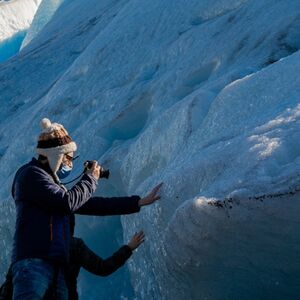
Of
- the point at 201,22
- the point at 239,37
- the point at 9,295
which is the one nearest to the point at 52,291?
the point at 9,295

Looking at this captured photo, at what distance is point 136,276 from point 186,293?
2.16 feet

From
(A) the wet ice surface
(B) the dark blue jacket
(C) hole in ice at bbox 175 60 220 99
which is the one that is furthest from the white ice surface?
(B) the dark blue jacket

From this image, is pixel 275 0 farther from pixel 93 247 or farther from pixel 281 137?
pixel 281 137

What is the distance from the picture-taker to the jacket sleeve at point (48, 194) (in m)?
2.41

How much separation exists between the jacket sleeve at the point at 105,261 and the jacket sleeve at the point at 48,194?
39 cm

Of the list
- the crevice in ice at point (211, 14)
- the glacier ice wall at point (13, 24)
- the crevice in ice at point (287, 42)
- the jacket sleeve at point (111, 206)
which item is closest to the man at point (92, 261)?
the jacket sleeve at point (111, 206)

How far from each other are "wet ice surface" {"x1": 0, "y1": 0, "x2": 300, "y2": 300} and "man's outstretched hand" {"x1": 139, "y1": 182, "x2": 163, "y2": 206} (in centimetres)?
5

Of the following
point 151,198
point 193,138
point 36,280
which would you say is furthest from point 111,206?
point 193,138

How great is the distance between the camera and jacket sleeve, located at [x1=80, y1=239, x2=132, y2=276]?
9.00 feet

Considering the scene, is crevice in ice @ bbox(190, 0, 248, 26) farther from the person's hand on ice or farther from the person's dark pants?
the person's dark pants

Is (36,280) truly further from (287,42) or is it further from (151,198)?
(287,42)

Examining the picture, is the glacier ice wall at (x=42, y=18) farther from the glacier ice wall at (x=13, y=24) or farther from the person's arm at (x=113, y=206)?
the person's arm at (x=113, y=206)

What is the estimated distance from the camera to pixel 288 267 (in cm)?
227

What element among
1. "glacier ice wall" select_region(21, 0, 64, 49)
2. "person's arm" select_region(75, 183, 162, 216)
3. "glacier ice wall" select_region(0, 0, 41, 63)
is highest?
"person's arm" select_region(75, 183, 162, 216)
